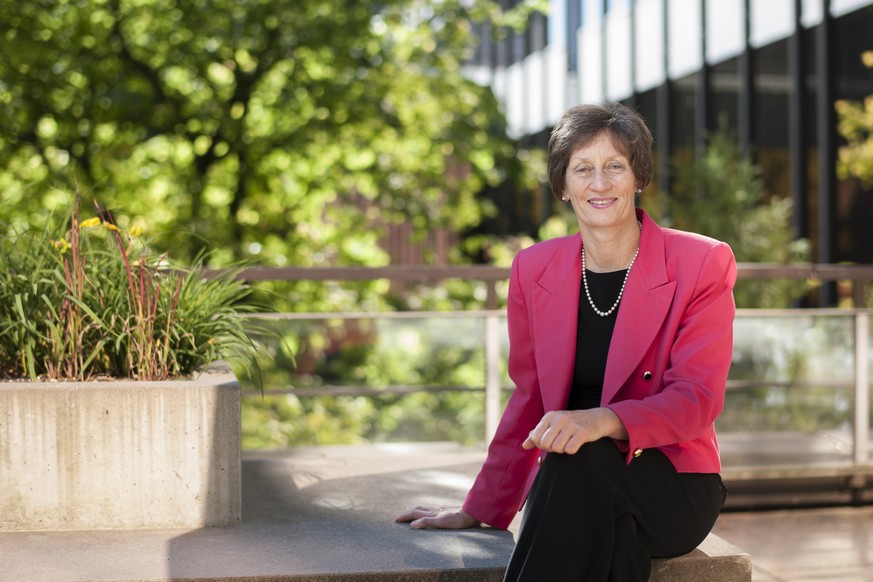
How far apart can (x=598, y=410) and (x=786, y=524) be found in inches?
122

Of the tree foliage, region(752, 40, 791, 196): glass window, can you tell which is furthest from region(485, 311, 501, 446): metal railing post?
region(752, 40, 791, 196): glass window

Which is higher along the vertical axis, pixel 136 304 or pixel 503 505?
pixel 136 304

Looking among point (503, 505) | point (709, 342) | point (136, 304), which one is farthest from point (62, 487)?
point (709, 342)

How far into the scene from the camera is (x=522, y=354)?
9.29 ft

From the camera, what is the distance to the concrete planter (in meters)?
2.99

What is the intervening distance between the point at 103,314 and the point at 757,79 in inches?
439

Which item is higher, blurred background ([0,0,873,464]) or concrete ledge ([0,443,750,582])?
blurred background ([0,0,873,464])

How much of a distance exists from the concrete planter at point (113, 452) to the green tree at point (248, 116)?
6276mm

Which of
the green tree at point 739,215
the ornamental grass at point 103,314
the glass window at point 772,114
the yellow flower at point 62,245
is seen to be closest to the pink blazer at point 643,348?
the ornamental grass at point 103,314

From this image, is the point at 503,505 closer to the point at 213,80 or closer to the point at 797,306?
the point at 213,80

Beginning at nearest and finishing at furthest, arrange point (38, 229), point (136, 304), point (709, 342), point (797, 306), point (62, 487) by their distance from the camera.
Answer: point (709, 342) → point (62, 487) → point (136, 304) → point (38, 229) → point (797, 306)

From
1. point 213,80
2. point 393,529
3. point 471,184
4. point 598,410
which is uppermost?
point 213,80

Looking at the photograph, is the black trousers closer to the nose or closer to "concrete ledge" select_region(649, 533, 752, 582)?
"concrete ledge" select_region(649, 533, 752, 582)

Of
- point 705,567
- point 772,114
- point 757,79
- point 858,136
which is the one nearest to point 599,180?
point 705,567
